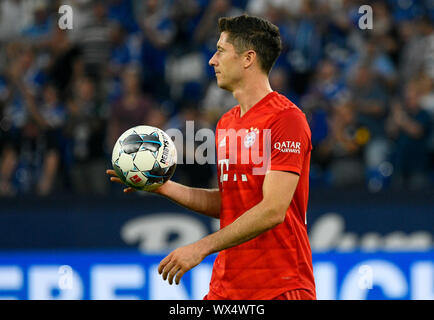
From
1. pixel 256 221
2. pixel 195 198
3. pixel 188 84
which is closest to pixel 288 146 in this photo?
pixel 256 221

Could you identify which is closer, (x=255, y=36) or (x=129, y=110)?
(x=255, y=36)

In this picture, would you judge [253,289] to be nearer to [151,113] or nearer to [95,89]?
[151,113]

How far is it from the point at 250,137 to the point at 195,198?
59 centimetres

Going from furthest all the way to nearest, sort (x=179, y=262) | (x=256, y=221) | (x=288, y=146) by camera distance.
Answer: (x=288, y=146) → (x=256, y=221) → (x=179, y=262)

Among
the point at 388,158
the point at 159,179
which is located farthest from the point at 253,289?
the point at 388,158

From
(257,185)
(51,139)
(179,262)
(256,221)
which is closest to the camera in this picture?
(179,262)

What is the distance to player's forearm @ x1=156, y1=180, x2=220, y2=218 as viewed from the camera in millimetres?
4410

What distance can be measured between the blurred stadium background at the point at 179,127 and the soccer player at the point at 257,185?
127 inches

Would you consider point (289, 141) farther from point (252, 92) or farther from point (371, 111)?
point (371, 111)

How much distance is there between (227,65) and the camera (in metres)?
4.18

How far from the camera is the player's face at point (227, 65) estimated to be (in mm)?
4176

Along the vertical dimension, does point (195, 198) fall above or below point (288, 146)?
below

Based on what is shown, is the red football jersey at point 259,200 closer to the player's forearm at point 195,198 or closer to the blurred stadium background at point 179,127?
the player's forearm at point 195,198

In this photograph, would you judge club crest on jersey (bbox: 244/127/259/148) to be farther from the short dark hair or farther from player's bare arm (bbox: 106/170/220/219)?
player's bare arm (bbox: 106/170/220/219)
